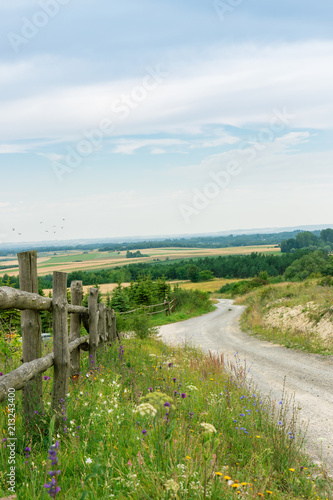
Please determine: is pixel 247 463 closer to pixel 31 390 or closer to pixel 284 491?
pixel 284 491

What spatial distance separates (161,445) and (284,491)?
178 centimetres

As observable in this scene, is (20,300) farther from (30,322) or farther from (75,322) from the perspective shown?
(75,322)

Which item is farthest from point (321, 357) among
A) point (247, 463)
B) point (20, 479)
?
point (20, 479)

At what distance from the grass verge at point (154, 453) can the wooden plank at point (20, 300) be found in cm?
101

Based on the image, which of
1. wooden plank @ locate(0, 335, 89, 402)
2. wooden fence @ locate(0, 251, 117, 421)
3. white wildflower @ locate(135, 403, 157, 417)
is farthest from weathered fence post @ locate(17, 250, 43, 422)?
white wildflower @ locate(135, 403, 157, 417)

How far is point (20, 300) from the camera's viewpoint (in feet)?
11.7

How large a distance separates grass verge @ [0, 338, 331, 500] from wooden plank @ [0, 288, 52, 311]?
1009 mm

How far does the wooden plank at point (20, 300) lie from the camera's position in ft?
10.5

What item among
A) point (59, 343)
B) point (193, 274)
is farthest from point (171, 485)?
point (193, 274)

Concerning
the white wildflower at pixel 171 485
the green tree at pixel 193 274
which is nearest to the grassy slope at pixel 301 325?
the white wildflower at pixel 171 485

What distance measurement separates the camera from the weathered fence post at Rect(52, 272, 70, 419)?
456 cm

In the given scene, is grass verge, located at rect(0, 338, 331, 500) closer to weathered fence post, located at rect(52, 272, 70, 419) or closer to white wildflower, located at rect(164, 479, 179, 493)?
white wildflower, located at rect(164, 479, 179, 493)

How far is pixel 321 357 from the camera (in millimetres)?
12852

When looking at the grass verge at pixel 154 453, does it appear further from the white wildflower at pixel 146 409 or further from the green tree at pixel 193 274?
the green tree at pixel 193 274
